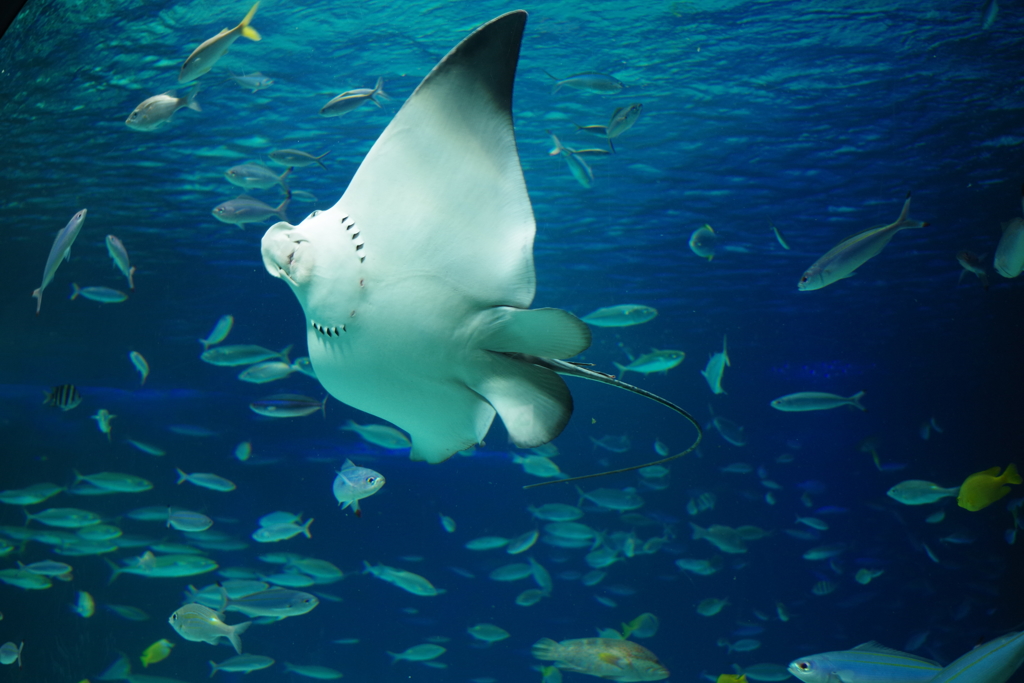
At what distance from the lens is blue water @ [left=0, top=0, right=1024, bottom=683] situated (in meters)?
6.48

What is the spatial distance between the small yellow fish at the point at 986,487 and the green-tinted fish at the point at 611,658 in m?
3.08

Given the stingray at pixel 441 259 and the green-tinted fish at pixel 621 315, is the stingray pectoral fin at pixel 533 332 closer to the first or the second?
the stingray at pixel 441 259

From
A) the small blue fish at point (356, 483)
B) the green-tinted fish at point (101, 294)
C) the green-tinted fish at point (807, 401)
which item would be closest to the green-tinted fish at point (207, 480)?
the green-tinted fish at point (101, 294)

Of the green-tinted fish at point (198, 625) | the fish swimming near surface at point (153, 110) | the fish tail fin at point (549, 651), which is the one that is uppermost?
the fish swimming near surface at point (153, 110)

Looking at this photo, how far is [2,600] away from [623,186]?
543 inches

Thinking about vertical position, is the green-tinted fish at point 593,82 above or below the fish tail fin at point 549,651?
above

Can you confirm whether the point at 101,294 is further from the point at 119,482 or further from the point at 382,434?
the point at 382,434

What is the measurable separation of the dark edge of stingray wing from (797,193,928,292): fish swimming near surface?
378 centimetres

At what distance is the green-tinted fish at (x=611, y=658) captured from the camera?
5199 mm

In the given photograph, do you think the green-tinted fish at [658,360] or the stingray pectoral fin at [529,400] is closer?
the stingray pectoral fin at [529,400]

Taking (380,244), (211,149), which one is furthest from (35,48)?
(380,244)

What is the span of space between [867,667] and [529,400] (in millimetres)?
3456

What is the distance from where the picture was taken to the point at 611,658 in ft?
17.4

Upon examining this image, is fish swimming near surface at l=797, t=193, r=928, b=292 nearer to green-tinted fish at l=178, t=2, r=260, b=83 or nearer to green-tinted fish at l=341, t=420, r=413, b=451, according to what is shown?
green-tinted fish at l=341, t=420, r=413, b=451
